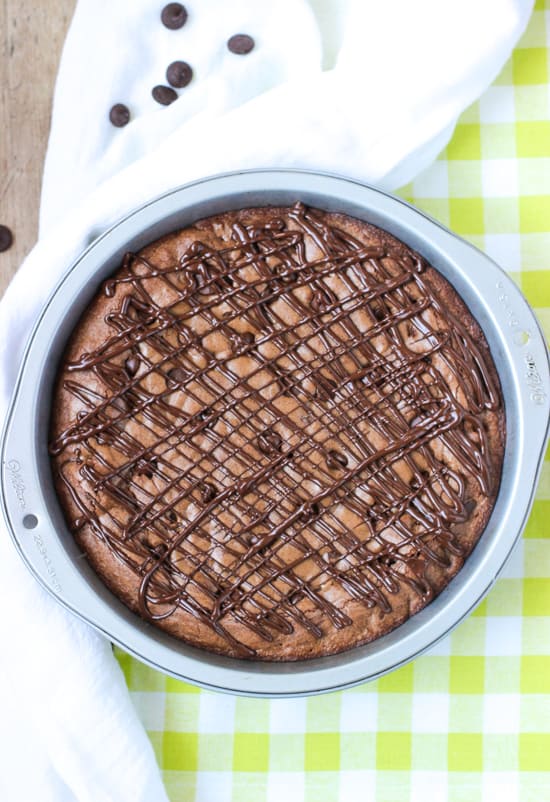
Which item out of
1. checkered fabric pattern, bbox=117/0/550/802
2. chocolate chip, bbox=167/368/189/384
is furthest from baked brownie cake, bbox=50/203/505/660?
checkered fabric pattern, bbox=117/0/550/802

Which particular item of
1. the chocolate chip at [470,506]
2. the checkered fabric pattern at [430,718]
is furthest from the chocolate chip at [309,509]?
the checkered fabric pattern at [430,718]

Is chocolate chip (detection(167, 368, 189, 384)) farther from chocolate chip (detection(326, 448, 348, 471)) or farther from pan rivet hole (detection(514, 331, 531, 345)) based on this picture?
pan rivet hole (detection(514, 331, 531, 345))

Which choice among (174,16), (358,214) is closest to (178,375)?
(358,214)

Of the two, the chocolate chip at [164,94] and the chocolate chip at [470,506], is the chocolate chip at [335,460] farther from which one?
the chocolate chip at [164,94]

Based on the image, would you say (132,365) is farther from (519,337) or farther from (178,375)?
(519,337)

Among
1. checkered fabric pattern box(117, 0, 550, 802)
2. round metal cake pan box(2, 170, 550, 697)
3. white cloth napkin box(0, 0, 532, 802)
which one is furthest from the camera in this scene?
checkered fabric pattern box(117, 0, 550, 802)

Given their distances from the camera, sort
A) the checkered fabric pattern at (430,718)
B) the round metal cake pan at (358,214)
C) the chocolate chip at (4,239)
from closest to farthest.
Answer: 1. the round metal cake pan at (358,214)
2. the checkered fabric pattern at (430,718)
3. the chocolate chip at (4,239)
